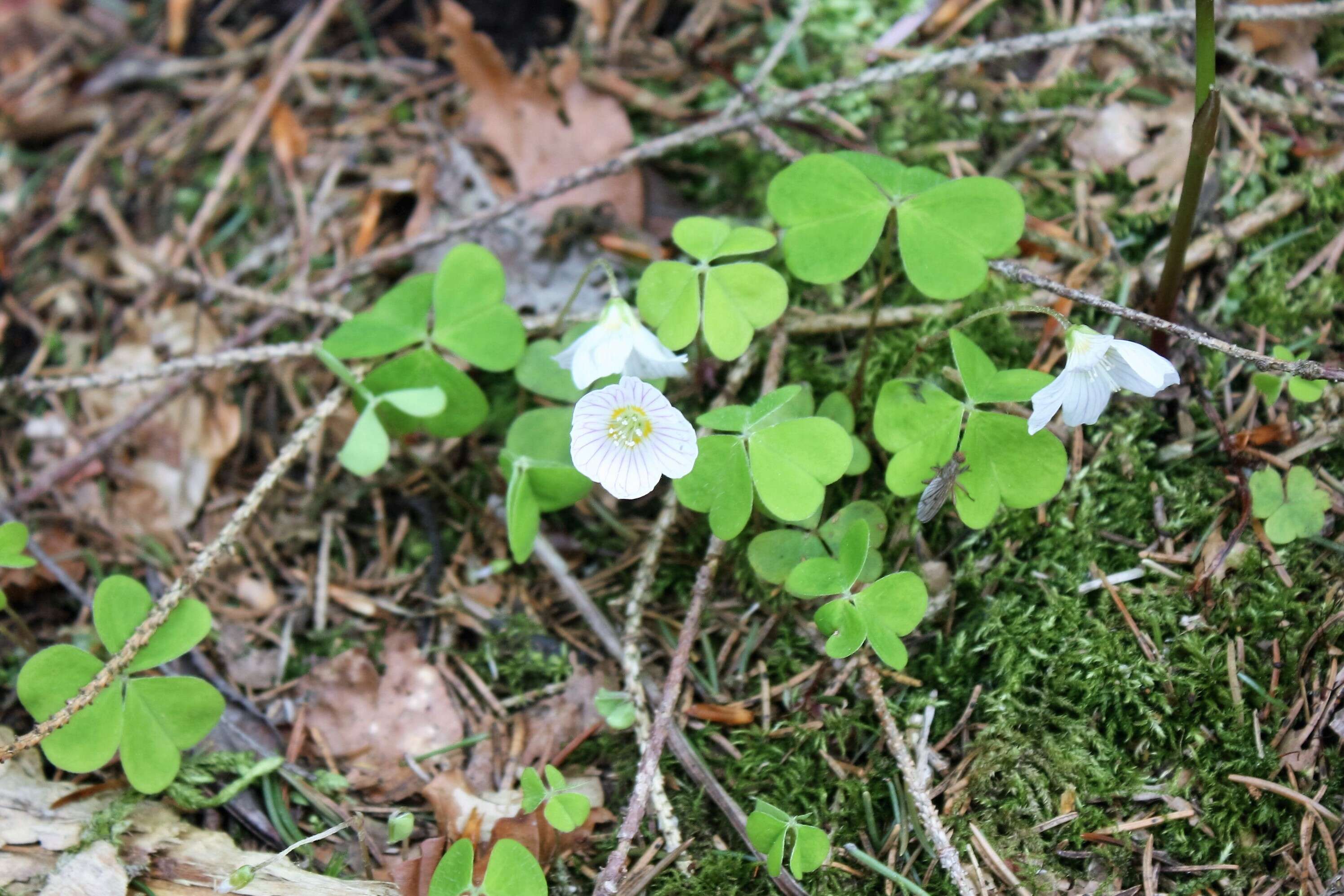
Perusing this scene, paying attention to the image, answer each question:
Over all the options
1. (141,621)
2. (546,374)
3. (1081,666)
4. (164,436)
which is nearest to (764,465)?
(546,374)

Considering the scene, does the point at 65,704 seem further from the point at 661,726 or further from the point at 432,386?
the point at 661,726

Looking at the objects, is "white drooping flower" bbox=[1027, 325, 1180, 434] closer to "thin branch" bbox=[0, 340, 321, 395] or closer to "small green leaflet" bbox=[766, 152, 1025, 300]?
"small green leaflet" bbox=[766, 152, 1025, 300]

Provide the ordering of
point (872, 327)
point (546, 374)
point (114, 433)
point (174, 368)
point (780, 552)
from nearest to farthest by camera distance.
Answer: point (780, 552) → point (872, 327) → point (546, 374) → point (174, 368) → point (114, 433)

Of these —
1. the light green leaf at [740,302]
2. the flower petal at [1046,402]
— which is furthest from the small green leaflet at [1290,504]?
the light green leaf at [740,302]

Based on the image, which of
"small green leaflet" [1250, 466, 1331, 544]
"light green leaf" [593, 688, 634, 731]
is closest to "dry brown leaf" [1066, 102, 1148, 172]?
"small green leaflet" [1250, 466, 1331, 544]

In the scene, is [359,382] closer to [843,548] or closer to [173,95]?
[843,548]

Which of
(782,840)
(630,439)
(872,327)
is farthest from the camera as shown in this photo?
(872,327)
